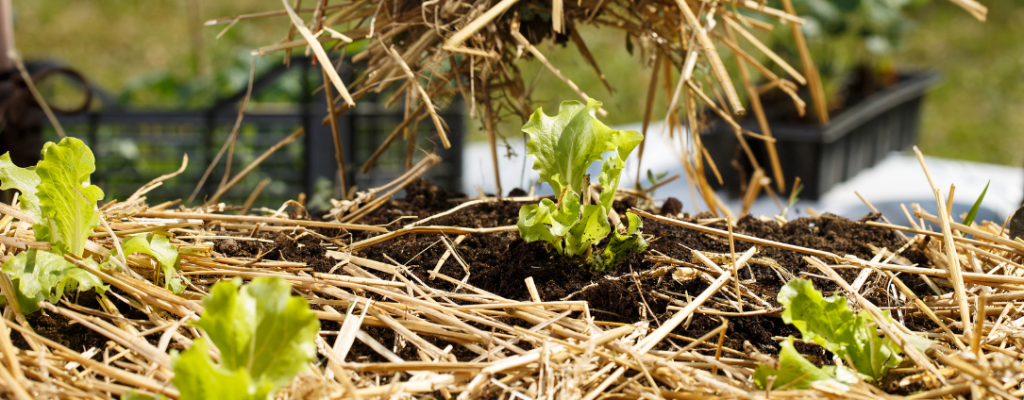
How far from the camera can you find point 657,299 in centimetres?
80

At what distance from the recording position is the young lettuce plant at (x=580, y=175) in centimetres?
81

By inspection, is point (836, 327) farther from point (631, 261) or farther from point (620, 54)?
point (620, 54)

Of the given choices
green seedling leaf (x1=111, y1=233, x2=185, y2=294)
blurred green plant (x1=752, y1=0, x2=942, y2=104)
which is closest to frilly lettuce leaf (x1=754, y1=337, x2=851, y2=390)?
green seedling leaf (x1=111, y1=233, x2=185, y2=294)

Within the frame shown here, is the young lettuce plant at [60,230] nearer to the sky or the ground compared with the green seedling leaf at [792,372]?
nearer to the sky

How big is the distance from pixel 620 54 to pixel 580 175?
16.8 feet

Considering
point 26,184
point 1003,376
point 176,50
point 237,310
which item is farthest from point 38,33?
point 1003,376

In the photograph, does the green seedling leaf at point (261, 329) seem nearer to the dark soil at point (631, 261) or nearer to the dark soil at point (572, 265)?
the dark soil at point (572, 265)

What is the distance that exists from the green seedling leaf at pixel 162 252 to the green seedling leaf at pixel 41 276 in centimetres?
5

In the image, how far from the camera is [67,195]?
0.74 meters

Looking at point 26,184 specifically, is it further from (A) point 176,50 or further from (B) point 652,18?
(A) point 176,50

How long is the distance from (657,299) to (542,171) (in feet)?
0.71

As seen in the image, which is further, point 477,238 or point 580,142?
point 477,238

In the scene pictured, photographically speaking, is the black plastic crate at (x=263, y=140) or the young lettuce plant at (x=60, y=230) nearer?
the young lettuce plant at (x=60, y=230)

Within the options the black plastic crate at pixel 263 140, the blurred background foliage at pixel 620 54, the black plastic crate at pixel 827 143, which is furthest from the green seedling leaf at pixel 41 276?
the blurred background foliage at pixel 620 54
